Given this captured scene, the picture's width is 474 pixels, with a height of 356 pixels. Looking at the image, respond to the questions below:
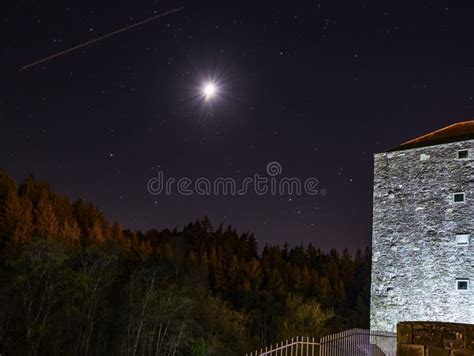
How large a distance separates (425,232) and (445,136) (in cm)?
386

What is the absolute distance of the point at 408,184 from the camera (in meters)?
18.2

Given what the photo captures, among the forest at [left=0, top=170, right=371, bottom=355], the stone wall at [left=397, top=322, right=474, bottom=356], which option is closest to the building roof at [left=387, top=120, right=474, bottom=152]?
the forest at [left=0, top=170, right=371, bottom=355]

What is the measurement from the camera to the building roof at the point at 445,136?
17703mm

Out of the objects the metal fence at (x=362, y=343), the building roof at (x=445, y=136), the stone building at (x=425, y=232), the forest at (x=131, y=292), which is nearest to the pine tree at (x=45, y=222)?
the forest at (x=131, y=292)

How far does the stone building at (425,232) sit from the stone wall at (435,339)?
12794 mm

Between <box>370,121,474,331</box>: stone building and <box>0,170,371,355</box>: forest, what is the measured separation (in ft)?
33.0

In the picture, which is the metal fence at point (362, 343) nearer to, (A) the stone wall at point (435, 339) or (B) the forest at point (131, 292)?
(B) the forest at point (131, 292)

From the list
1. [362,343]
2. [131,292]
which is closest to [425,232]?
[362,343]

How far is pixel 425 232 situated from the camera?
17422mm

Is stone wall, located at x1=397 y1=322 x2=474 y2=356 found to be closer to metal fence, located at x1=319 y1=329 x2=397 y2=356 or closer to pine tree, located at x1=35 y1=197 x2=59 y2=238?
metal fence, located at x1=319 y1=329 x2=397 y2=356

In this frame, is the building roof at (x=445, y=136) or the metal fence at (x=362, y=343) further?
the building roof at (x=445, y=136)

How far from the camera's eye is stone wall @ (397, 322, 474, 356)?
4.36 meters

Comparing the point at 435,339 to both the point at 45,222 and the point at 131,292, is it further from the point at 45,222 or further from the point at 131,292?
the point at 45,222

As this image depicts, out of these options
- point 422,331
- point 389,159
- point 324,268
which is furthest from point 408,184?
point 324,268
